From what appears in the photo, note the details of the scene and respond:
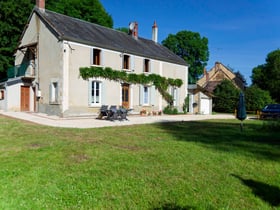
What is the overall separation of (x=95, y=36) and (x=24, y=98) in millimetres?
6948

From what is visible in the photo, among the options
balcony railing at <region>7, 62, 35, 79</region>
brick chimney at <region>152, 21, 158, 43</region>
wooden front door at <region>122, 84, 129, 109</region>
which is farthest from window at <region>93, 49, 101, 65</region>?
brick chimney at <region>152, 21, 158, 43</region>

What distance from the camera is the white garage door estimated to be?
2750 centimetres

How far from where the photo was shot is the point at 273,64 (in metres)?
37.8

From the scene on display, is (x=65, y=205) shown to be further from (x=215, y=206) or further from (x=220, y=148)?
(x=220, y=148)

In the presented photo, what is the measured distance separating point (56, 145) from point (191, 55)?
40.7 metres

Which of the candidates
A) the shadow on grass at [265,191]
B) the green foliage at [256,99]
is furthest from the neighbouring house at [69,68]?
the green foliage at [256,99]

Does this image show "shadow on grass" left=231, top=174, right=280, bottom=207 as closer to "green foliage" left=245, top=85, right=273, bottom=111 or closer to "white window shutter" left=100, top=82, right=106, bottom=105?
"white window shutter" left=100, top=82, right=106, bottom=105

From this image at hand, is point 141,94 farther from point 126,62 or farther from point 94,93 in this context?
point 94,93

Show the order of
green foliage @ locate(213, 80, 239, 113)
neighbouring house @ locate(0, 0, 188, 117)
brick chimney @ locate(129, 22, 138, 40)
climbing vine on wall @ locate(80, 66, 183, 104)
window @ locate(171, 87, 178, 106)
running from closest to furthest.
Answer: neighbouring house @ locate(0, 0, 188, 117), climbing vine on wall @ locate(80, 66, 183, 104), brick chimney @ locate(129, 22, 138, 40), window @ locate(171, 87, 178, 106), green foliage @ locate(213, 80, 239, 113)

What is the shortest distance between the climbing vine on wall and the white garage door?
3.72m

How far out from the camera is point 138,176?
183 inches

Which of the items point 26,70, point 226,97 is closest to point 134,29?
point 26,70

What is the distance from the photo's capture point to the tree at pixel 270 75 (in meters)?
36.3

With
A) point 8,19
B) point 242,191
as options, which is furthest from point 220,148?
point 8,19
